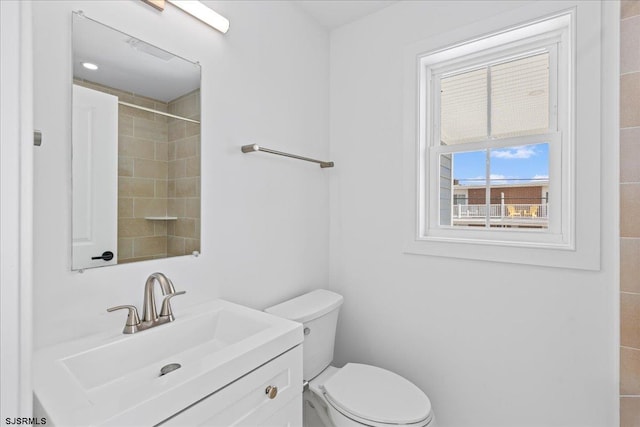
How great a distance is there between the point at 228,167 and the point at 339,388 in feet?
3.58

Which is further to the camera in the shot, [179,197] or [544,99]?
[544,99]

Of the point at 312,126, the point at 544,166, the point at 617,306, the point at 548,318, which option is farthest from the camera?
the point at 312,126

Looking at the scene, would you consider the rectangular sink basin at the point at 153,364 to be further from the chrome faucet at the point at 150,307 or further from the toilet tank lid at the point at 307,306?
the toilet tank lid at the point at 307,306

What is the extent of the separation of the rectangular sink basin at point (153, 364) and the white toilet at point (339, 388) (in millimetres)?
332

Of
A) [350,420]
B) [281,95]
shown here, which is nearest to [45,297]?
[350,420]

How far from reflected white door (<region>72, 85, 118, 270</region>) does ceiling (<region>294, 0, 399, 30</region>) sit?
1.23 meters

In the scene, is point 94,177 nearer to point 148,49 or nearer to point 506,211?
point 148,49

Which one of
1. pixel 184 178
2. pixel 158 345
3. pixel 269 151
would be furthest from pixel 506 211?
pixel 158 345

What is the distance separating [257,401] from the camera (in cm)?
90

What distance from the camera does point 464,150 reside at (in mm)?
1661

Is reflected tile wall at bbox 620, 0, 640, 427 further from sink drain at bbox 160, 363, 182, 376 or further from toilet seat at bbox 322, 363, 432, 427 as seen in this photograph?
sink drain at bbox 160, 363, 182, 376

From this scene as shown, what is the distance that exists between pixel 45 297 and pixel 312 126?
4.72ft

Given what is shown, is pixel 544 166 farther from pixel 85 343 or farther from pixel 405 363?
pixel 85 343

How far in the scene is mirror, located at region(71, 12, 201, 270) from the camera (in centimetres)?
96
